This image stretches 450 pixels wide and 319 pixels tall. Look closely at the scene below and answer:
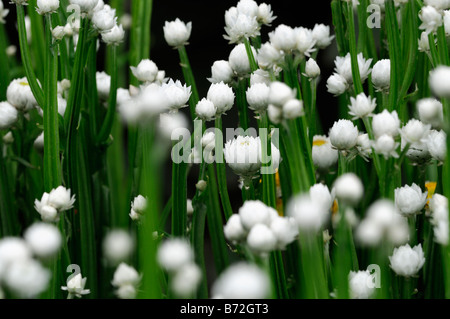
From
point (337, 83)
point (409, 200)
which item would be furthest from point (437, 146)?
point (337, 83)

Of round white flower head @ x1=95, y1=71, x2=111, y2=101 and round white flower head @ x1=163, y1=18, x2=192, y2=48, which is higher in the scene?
round white flower head @ x1=163, y1=18, x2=192, y2=48

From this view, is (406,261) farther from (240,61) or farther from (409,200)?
(240,61)

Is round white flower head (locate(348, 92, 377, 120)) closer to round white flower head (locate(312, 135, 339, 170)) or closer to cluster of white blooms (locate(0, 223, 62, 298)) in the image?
round white flower head (locate(312, 135, 339, 170))

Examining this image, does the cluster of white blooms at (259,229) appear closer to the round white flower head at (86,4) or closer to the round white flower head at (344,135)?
the round white flower head at (344,135)

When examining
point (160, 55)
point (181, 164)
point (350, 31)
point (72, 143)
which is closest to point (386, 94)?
point (350, 31)

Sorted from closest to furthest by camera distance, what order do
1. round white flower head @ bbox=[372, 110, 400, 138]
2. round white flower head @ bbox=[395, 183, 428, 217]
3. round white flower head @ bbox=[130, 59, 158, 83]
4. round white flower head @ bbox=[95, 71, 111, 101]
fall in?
1. round white flower head @ bbox=[372, 110, 400, 138]
2. round white flower head @ bbox=[395, 183, 428, 217]
3. round white flower head @ bbox=[130, 59, 158, 83]
4. round white flower head @ bbox=[95, 71, 111, 101]

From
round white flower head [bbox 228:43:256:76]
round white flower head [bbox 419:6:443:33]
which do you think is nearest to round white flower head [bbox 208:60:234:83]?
round white flower head [bbox 228:43:256:76]

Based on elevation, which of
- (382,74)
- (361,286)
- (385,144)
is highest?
(382,74)
